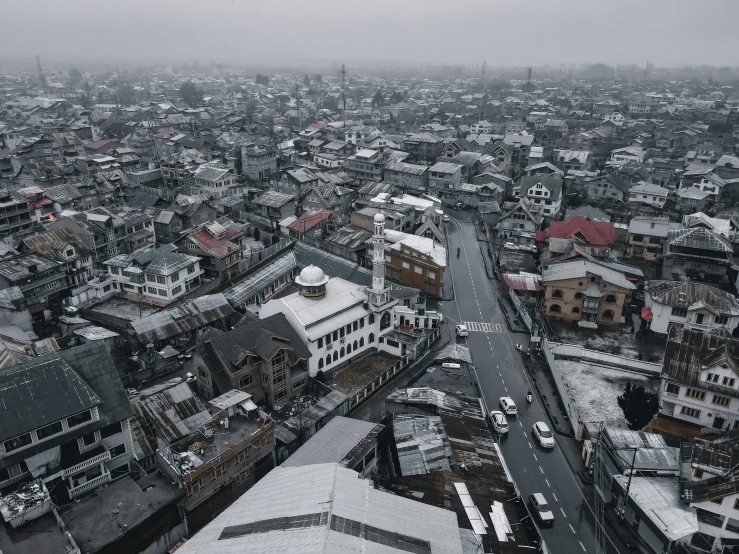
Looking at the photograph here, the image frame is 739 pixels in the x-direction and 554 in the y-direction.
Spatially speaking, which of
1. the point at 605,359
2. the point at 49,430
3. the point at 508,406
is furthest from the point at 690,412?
the point at 49,430

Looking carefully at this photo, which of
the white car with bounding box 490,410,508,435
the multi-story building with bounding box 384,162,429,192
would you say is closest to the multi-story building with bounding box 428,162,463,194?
the multi-story building with bounding box 384,162,429,192

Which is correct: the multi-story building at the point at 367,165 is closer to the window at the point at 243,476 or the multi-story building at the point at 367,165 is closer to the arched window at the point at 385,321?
the arched window at the point at 385,321

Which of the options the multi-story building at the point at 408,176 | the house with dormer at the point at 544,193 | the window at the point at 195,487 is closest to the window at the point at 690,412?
the window at the point at 195,487

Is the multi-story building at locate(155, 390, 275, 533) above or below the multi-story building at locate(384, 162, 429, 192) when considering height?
below

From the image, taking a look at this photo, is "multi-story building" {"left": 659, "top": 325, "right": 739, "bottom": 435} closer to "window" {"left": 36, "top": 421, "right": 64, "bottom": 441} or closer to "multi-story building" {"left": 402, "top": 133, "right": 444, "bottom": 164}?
"window" {"left": 36, "top": 421, "right": 64, "bottom": 441}

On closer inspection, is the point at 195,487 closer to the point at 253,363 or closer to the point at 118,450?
the point at 118,450
